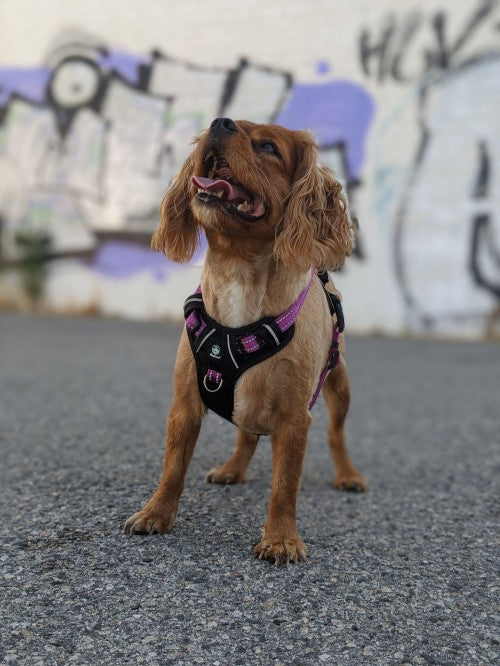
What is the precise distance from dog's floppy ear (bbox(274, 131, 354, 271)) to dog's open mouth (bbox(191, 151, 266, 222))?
0.42ft

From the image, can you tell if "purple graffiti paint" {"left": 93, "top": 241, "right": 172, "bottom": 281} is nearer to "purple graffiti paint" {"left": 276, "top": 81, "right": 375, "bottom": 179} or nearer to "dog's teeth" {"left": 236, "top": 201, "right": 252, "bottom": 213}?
"purple graffiti paint" {"left": 276, "top": 81, "right": 375, "bottom": 179}

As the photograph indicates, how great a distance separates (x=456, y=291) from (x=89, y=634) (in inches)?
350

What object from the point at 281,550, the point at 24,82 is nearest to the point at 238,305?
the point at 281,550

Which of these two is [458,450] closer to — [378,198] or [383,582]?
[383,582]

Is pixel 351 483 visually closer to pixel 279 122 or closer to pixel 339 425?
pixel 339 425

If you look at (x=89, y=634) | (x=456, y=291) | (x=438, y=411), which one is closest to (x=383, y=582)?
(x=89, y=634)

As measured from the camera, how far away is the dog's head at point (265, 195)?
8.03 ft

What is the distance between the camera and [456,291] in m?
10.2

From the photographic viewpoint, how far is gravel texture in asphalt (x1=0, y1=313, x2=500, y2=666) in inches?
81.9

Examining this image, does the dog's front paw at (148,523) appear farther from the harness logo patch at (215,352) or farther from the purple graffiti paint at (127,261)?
the purple graffiti paint at (127,261)

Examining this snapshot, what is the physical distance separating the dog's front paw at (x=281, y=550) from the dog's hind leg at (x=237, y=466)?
0.80m

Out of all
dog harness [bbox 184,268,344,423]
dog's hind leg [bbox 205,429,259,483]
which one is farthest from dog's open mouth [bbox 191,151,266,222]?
dog's hind leg [bbox 205,429,259,483]

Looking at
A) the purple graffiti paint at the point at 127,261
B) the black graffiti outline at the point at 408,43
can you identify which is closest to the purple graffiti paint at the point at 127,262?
the purple graffiti paint at the point at 127,261

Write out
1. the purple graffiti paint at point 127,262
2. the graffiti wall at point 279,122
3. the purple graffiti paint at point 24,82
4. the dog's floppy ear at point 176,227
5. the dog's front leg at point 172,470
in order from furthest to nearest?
the purple graffiti paint at point 24,82, the purple graffiti paint at point 127,262, the graffiti wall at point 279,122, the dog's floppy ear at point 176,227, the dog's front leg at point 172,470
